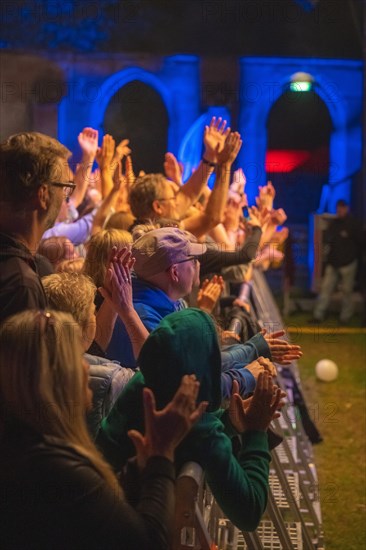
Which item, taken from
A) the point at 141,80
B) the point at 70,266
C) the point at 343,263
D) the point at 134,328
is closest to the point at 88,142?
the point at 70,266

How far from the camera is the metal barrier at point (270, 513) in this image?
162 centimetres

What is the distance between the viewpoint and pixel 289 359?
248 centimetres

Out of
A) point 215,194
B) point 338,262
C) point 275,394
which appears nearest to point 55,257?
point 215,194

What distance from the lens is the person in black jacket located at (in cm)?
1120

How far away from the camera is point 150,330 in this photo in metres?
2.51

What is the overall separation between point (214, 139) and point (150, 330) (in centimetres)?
189

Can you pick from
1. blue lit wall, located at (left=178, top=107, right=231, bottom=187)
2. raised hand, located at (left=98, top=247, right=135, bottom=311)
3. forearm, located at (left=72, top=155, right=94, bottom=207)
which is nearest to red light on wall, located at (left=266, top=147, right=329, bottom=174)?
blue lit wall, located at (left=178, top=107, right=231, bottom=187)

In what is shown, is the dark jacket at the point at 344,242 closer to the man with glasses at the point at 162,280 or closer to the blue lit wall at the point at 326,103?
the blue lit wall at the point at 326,103

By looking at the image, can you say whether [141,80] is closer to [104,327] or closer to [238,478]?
[104,327]

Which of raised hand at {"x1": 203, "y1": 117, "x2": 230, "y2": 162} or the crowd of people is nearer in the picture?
the crowd of people

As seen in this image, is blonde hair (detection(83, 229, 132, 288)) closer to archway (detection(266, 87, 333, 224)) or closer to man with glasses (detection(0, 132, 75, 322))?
man with glasses (detection(0, 132, 75, 322))

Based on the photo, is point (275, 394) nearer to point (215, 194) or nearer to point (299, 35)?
point (215, 194)

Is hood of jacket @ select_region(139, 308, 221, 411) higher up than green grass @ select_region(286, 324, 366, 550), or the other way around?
hood of jacket @ select_region(139, 308, 221, 411)

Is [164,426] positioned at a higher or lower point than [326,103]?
lower
